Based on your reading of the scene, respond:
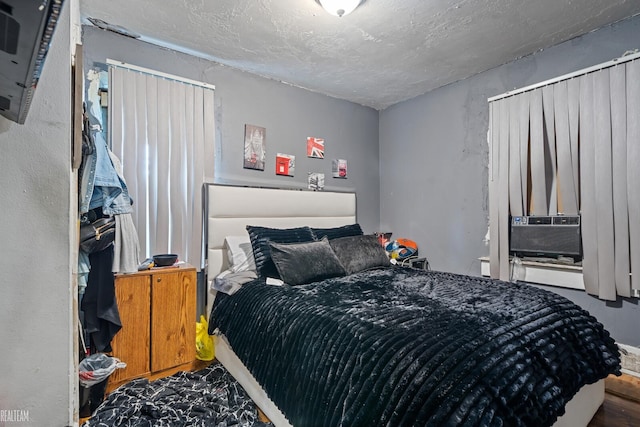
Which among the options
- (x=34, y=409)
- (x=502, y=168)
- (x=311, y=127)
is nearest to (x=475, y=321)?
(x=34, y=409)

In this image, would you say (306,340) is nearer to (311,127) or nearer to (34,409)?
(34,409)

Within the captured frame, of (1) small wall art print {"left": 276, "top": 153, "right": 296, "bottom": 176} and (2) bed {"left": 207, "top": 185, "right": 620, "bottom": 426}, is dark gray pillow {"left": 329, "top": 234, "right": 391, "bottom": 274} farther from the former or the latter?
(1) small wall art print {"left": 276, "top": 153, "right": 296, "bottom": 176}

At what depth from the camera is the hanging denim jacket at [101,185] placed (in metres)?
1.69

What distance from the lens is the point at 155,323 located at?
2.04 metres

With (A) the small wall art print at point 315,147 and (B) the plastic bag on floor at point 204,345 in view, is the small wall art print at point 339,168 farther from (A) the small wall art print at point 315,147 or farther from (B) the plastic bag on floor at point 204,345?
(B) the plastic bag on floor at point 204,345

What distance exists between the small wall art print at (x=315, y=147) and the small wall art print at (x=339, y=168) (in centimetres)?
20

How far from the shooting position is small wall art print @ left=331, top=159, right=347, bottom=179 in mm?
3617

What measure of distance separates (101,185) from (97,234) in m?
0.30

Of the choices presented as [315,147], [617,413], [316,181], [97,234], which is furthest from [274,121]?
[617,413]

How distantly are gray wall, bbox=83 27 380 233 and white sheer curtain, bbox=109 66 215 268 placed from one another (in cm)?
15

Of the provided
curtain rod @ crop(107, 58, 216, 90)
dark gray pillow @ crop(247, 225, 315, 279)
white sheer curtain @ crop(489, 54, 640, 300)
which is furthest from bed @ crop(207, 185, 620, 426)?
curtain rod @ crop(107, 58, 216, 90)

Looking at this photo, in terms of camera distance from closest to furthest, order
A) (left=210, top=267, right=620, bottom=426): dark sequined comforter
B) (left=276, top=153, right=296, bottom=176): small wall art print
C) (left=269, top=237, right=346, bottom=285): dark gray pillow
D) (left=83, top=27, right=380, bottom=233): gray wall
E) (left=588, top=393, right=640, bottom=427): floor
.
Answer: (left=210, top=267, right=620, bottom=426): dark sequined comforter < (left=588, top=393, right=640, bottom=427): floor < (left=269, top=237, right=346, bottom=285): dark gray pillow < (left=83, top=27, right=380, bottom=233): gray wall < (left=276, top=153, right=296, bottom=176): small wall art print

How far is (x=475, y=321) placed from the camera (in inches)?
50.0

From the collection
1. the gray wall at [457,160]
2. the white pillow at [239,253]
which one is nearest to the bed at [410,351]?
the white pillow at [239,253]
